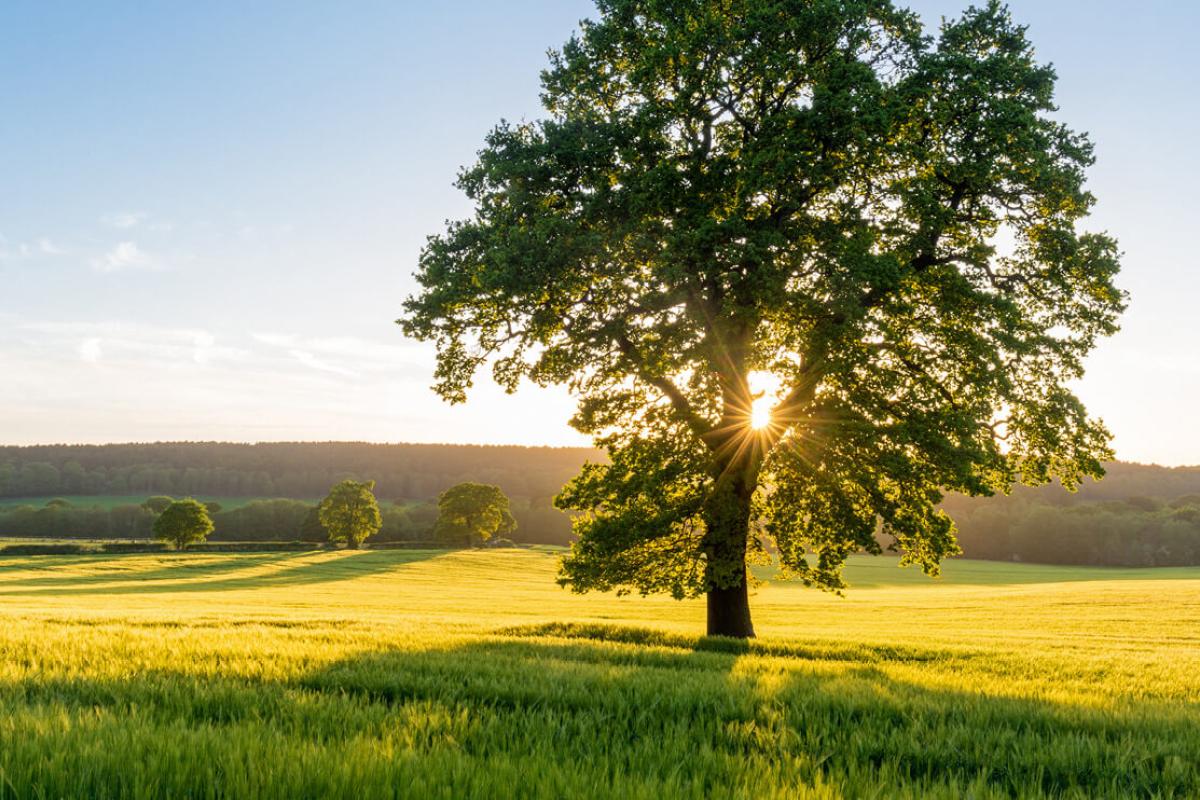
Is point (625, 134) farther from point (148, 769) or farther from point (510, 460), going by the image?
point (510, 460)

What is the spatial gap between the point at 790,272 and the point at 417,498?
175 meters

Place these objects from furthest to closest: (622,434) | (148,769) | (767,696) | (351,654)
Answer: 1. (622,434)
2. (351,654)
3. (767,696)
4. (148,769)

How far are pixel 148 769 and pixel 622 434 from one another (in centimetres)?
1574

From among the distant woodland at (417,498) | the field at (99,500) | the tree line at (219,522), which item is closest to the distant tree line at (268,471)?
the distant woodland at (417,498)

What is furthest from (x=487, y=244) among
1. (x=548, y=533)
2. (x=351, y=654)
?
(x=548, y=533)

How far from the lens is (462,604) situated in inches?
1742

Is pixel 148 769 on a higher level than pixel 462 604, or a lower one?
higher

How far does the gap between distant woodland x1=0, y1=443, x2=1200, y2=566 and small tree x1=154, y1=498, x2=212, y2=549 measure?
77.6ft

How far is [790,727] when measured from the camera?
5285 millimetres

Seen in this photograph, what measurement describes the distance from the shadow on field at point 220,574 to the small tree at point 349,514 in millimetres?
14082

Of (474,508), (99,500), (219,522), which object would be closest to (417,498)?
(219,522)

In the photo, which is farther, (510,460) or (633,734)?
(510,460)

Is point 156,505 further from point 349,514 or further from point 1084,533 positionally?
point 1084,533

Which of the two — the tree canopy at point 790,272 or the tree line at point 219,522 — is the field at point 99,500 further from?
the tree canopy at point 790,272
